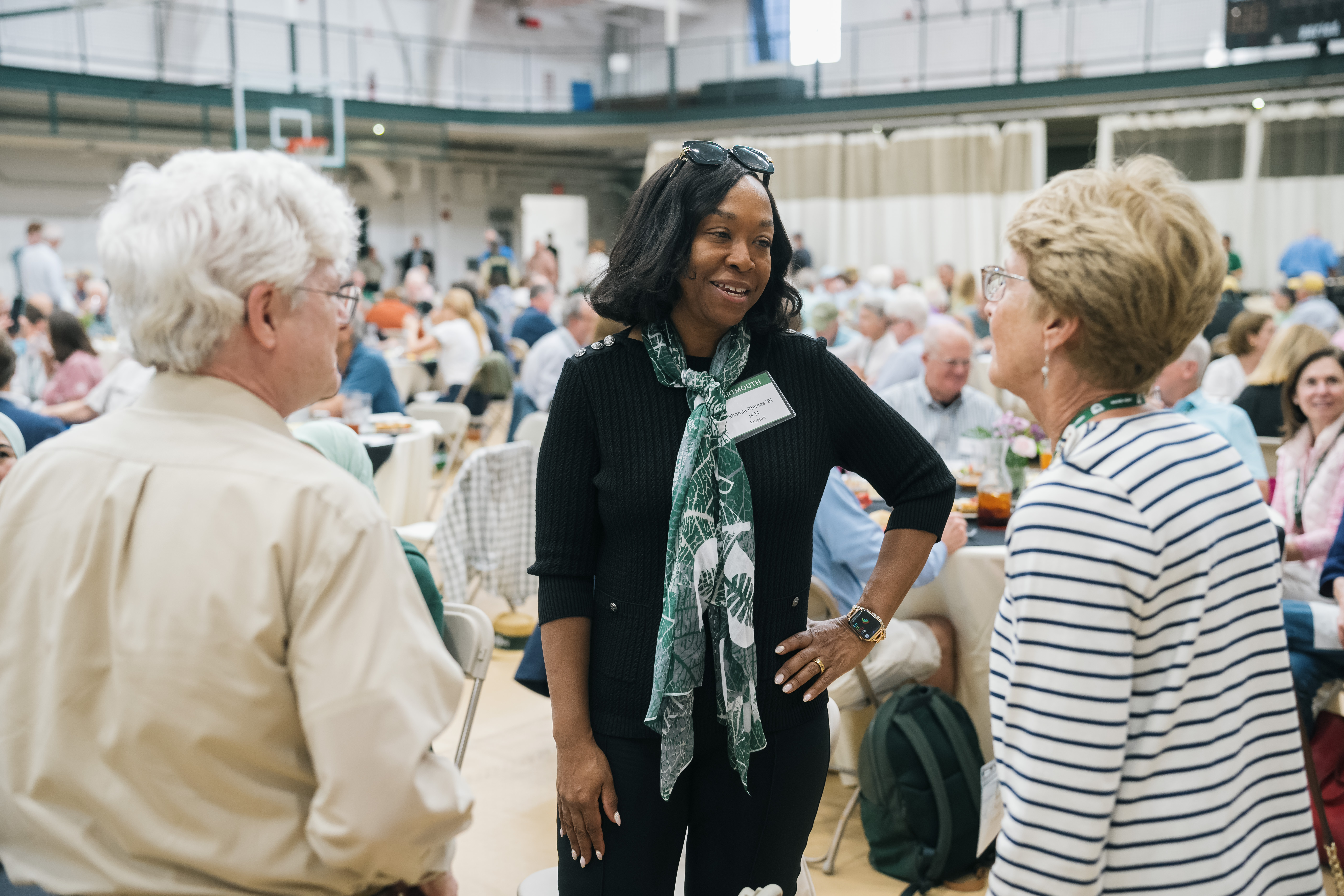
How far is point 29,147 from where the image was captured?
17.0 metres

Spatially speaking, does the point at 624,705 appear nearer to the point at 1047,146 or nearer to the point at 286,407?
the point at 286,407

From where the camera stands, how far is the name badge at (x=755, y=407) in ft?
4.89

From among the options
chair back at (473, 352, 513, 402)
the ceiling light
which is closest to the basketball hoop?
chair back at (473, 352, 513, 402)

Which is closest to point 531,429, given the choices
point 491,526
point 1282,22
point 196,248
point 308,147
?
point 491,526

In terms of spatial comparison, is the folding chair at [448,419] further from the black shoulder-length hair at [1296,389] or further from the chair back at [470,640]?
the black shoulder-length hair at [1296,389]

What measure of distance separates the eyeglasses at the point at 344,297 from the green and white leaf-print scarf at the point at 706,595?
0.48m

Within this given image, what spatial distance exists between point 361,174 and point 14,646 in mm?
20959

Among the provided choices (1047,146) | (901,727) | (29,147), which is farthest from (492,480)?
(29,147)

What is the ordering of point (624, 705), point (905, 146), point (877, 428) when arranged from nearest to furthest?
1. point (624, 705)
2. point (877, 428)
3. point (905, 146)

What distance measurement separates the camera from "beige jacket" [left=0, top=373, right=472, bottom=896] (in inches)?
36.9

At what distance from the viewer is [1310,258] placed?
455 inches

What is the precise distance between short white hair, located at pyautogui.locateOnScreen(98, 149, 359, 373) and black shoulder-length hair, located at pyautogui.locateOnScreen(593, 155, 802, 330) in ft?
1.80

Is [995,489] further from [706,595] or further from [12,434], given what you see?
[12,434]

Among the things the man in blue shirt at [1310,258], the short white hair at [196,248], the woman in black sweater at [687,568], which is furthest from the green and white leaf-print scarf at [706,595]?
the man in blue shirt at [1310,258]
